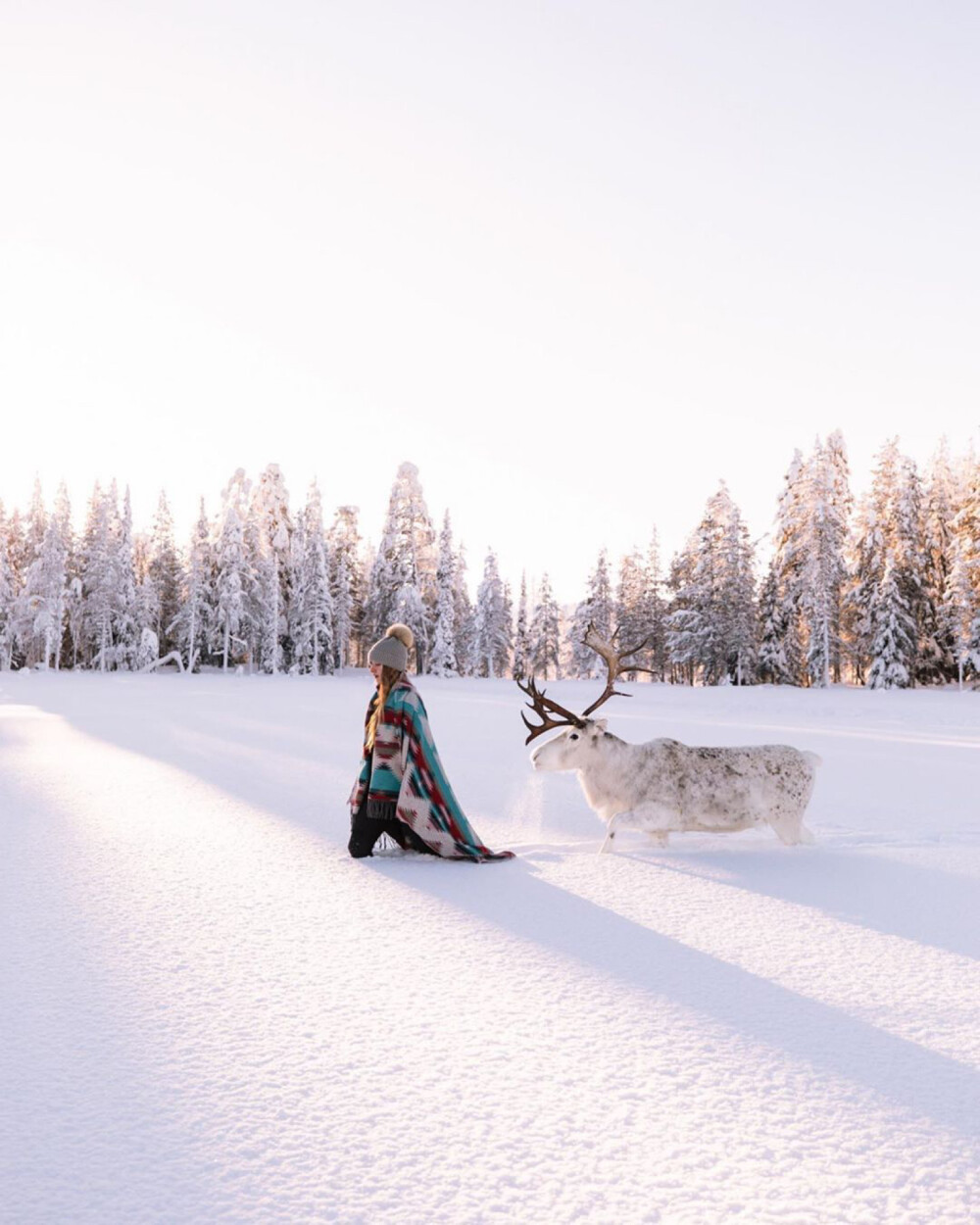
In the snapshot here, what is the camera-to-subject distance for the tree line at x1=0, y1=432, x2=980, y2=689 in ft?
142

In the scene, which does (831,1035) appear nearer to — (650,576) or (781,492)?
(781,492)

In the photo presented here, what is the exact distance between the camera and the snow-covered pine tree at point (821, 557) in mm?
43969

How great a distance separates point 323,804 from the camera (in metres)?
8.80

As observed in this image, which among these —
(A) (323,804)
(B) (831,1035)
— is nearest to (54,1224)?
(B) (831,1035)

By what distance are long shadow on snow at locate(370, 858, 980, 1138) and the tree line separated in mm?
30170

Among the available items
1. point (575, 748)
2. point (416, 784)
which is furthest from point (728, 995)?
point (575, 748)

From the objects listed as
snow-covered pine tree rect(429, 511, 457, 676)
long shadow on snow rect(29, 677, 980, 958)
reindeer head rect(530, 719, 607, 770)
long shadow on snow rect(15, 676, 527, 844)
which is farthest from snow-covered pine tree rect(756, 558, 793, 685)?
reindeer head rect(530, 719, 607, 770)

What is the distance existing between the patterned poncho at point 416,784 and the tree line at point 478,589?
1141 inches

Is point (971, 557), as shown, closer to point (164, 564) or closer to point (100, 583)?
point (100, 583)

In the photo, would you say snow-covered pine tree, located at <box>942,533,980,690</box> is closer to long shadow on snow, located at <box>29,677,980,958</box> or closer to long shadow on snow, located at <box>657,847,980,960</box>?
long shadow on snow, located at <box>29,677,980,958</box>

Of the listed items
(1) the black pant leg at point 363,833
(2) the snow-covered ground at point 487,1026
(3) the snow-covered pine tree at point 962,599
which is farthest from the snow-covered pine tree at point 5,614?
(1) the black pant leg at point 363,833

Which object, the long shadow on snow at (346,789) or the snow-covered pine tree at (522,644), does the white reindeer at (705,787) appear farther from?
the snow-covered pine tree at (522,644)

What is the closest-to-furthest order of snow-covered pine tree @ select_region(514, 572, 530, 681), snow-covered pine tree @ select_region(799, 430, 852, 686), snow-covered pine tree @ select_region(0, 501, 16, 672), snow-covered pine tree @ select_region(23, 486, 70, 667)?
snow-covered pine tree @ select_region(799, 430, 852, 686)
snow-covered pine tree @ select_region(23, 486, 70, 667)
snow-covered pine tree @ select_region(0, 501, 16, 672)
snow-covered pine tree @ select_region(514, 572, 530, 681)

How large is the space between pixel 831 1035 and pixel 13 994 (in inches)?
125
